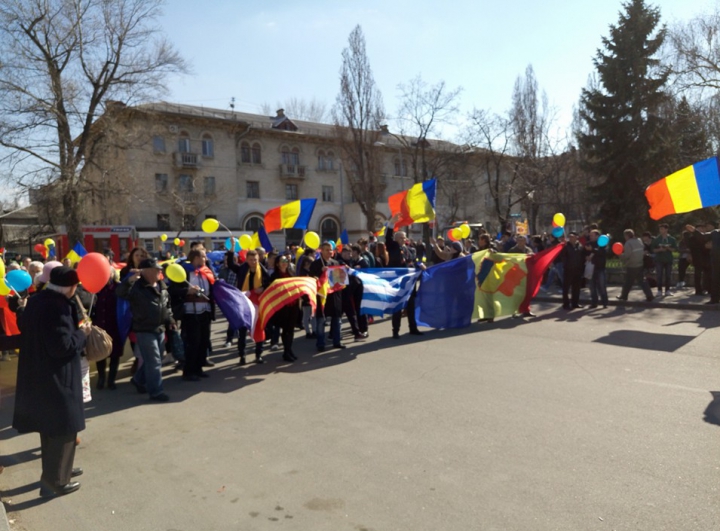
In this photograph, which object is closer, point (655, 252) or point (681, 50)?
point (655, 252)

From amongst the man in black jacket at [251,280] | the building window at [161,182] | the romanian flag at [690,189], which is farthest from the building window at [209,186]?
the romanian flag at [690,189]

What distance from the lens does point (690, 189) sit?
10.1m

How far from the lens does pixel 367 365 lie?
8.38 meters

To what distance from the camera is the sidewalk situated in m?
12.6

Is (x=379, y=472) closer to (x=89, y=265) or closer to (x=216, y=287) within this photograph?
(x=89, y=265)

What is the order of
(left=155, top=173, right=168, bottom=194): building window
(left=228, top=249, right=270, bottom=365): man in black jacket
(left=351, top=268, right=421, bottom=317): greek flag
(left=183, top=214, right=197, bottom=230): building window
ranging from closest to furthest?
(left=228, top=249, right=270, bottom=365): man in black jacket
(left=351, top=268, right=421, bottom=317): greek flag
(left=155, top=173, right=168, bottom=194): building window
(left=183, top=214, right=197, bottom=230): building window

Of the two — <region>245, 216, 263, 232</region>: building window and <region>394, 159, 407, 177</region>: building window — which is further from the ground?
<region>394, 159, 407, 177</region>: building window

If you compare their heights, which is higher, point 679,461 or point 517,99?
point 517,99

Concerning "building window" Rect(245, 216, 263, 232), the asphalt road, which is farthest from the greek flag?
"building window" Rect(245, 216, 263, 232)

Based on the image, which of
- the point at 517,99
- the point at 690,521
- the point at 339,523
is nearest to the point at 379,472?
the point at 339,523

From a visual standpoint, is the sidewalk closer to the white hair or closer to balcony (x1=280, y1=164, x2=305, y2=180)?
the white hair

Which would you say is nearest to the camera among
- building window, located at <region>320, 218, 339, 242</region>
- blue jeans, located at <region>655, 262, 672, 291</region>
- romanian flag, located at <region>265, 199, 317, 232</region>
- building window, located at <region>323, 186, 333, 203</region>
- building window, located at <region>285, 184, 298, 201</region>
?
romanian flag, located at <region>265, 199, 317, 232</region>

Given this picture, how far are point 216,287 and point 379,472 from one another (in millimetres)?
4940

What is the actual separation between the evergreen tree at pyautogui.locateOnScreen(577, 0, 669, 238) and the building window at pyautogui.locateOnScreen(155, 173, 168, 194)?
107ft
